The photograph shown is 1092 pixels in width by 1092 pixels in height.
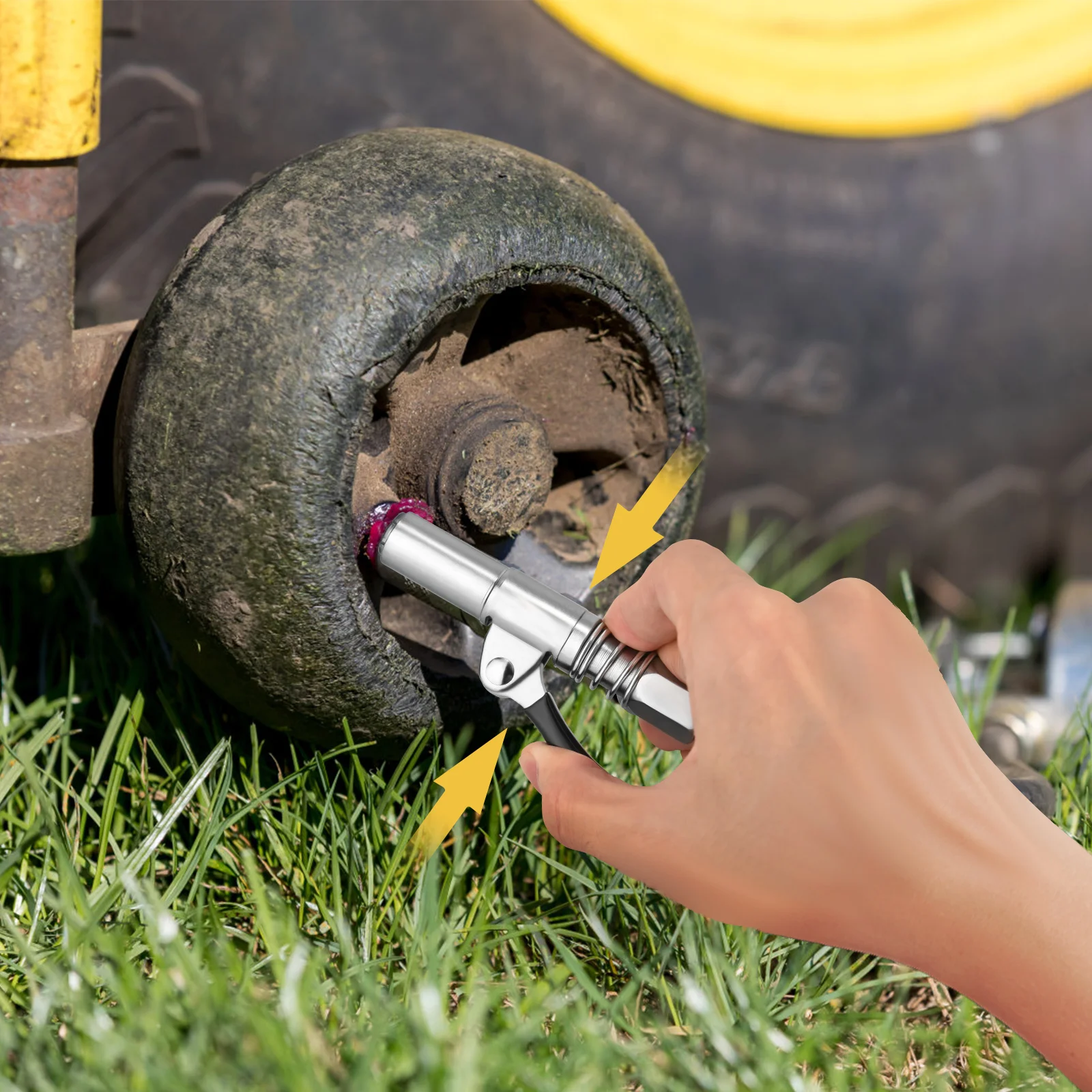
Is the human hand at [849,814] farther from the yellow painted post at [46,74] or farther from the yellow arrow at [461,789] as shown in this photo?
the yellow painted post at [46,74]

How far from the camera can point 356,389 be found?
3.33 ft

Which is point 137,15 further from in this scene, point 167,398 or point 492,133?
point 167,398

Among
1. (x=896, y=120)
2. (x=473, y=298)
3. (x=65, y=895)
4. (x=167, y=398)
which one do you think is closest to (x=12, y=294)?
(x=167, y=398)

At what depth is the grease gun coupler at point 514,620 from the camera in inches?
39.9

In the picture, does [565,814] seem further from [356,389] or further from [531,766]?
[356,389]

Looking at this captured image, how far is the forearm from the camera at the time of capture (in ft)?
2.90

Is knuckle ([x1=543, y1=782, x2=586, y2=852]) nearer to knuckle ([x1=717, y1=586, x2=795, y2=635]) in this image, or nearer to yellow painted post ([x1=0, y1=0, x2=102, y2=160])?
knuckle ([x1=717, y1=586, x2=795, y2=635])

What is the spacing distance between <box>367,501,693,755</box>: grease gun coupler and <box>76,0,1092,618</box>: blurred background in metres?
0.56

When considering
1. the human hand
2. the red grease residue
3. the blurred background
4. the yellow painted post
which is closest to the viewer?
the human hand

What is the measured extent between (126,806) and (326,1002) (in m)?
0.42

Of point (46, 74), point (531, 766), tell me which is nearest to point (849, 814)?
point (531, 766)

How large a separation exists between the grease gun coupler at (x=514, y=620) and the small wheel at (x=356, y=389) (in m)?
0.04

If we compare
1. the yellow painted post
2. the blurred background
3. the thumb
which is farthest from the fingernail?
the blurred background

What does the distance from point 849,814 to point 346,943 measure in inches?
16.9
